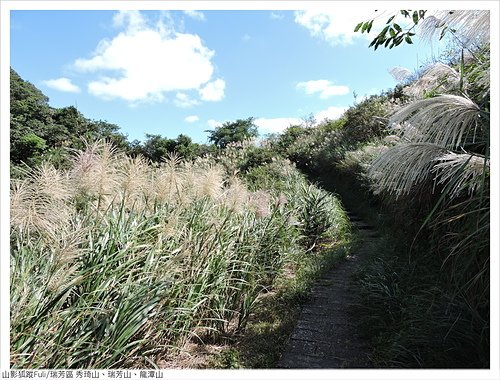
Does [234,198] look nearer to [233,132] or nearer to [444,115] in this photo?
[444,115]

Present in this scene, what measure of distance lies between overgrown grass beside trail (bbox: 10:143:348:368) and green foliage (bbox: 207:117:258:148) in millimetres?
10013

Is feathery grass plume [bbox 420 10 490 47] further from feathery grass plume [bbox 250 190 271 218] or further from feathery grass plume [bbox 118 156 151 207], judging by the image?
feathery grass plume [bbox 118 156 151 207]

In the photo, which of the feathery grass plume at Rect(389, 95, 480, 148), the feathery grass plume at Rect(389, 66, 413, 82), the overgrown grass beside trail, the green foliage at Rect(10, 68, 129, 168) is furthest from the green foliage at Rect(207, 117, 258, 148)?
the feathery grass plume at Rect(389, 95, 480, 148)

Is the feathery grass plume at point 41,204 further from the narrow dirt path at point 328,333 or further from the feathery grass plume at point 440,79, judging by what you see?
the feathery grass plume at point 440,79

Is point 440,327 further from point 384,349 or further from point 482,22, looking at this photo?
point 482,22

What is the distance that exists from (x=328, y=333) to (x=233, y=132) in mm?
12590

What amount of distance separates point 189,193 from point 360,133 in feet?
30.2

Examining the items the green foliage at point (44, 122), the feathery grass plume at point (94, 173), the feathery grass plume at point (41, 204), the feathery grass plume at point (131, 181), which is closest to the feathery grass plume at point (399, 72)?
the feathery grass plume at point (131, 181)

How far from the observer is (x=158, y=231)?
2.50m

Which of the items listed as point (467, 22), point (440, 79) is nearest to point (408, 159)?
point (467, 22)

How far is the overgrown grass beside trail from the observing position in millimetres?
1704

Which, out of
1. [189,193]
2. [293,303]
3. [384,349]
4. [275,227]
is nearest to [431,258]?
[384,349]

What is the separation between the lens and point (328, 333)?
9.05 ft

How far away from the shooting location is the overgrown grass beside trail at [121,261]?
5.59ft
